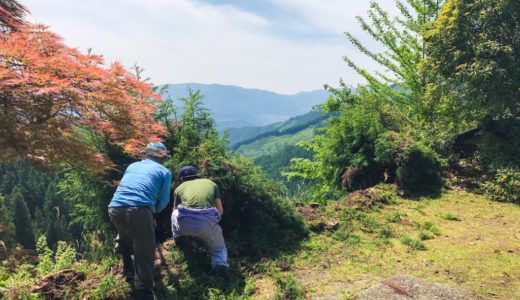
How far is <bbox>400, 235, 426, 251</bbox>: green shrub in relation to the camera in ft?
24.2

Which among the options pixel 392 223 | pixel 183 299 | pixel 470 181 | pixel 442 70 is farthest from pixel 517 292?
pixel 442 70

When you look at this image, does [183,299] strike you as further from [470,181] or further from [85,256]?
[470,181]

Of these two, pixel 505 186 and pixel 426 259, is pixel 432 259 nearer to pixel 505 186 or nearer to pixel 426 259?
pixel 426 259

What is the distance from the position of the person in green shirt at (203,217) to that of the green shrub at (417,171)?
255 inches

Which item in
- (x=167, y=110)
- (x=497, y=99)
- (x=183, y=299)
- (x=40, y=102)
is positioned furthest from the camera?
(x=497, y=99)

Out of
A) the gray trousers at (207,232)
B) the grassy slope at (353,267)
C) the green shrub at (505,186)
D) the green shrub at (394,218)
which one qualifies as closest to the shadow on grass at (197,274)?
the grassy slope at (353,267)

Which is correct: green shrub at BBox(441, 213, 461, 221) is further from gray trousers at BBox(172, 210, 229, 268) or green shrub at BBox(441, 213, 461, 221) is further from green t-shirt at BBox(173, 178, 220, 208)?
green t-shirt at BBox(173, 178, 220, 208)

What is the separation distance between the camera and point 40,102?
464cm

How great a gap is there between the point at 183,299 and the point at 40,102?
314 centimetres

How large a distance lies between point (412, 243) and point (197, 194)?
4104mm

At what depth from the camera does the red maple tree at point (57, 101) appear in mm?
4426

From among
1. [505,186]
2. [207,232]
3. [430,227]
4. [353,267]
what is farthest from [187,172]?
[505,186]

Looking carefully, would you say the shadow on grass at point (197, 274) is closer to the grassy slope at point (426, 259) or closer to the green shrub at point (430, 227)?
the grassy slope at point (426, 259)

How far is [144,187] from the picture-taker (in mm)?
5418
